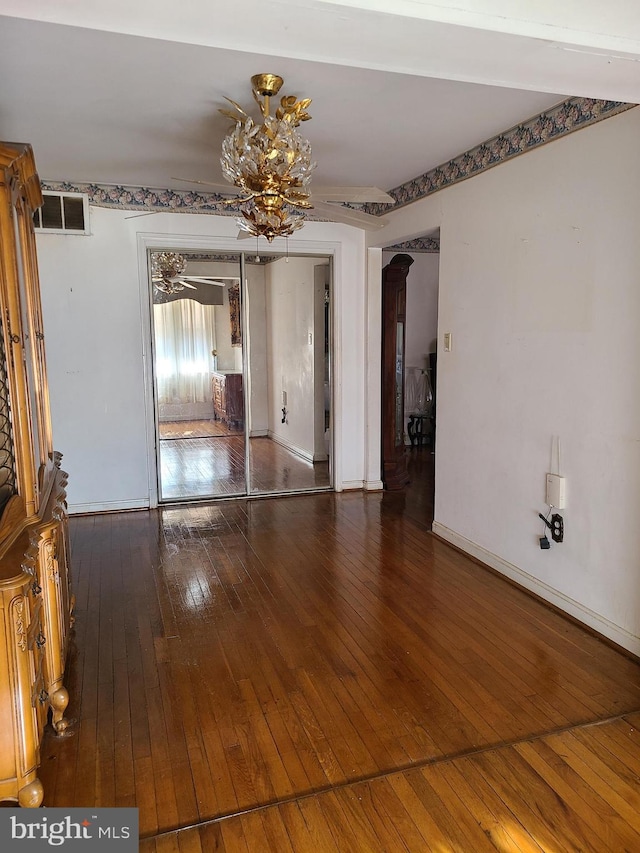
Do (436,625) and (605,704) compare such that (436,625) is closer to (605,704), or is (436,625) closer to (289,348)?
(605,704)

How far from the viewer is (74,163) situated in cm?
431

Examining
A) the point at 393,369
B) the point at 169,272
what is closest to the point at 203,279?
the point at 169,272

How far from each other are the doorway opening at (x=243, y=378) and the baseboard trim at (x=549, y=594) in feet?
6.65

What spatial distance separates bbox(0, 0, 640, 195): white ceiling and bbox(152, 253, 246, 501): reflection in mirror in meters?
1.09

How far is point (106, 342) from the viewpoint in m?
5.10

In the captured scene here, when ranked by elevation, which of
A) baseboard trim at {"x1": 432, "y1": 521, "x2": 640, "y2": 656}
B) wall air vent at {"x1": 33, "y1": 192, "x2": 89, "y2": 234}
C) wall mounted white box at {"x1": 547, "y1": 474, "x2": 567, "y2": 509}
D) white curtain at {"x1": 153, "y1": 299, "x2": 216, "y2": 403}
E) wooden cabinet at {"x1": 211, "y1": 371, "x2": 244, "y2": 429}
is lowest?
baseboard trim at {"x1": 432, "y1": 521, "x2": 640, "y2": 656}

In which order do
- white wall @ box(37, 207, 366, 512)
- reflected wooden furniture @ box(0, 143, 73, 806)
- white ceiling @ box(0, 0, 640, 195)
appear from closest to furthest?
white ceiling @ box(0, 0, 640, 195) → reflected wooden furniture @ box(0, 143, 73, 806) → white wall @ box(37, 207, 366, 512)

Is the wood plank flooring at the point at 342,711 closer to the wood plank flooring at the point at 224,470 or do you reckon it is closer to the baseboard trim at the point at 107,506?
the baseboard trim at the point at 107,506

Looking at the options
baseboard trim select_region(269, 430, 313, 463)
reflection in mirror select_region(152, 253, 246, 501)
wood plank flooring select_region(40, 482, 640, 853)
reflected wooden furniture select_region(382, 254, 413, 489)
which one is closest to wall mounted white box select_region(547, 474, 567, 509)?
wood plank flooring select_region(40, 482, 640, 853)

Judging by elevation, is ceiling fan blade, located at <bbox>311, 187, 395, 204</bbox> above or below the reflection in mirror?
above

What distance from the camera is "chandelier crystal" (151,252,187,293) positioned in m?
5.25

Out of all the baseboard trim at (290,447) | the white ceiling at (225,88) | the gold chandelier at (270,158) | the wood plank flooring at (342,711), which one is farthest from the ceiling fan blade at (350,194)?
the baseboard trim at (290,447)

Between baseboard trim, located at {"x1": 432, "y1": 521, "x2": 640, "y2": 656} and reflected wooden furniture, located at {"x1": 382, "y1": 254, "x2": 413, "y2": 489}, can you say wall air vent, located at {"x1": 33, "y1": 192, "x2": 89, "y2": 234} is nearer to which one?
reflected wooden furniture, located at {"x1": 382, "y1": 254, "x2": 413, "y2": 489}

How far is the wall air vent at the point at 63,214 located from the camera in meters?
4.79
